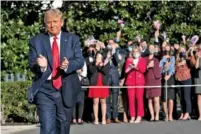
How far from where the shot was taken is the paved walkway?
12.7 meters

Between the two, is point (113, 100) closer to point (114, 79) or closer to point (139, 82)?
point (114, 79)

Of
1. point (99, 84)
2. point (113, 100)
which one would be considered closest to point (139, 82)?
point (113, 100)

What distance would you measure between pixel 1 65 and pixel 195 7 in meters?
5.86

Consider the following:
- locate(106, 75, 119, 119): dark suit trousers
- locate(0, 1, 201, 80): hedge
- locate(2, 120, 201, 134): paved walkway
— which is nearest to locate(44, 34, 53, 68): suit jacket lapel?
locate(2, 120, 201, 134): paved walkway

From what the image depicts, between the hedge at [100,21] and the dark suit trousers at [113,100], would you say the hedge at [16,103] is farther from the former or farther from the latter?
the hedge at [100,21]

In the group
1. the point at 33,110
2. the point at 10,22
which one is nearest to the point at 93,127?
the point at 33,110

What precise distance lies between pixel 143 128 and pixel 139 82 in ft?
5.19

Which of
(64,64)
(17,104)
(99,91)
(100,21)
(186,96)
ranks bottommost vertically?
(17,104)

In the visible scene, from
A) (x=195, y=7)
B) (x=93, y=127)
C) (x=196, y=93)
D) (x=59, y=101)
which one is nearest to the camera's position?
(x=59, y=101)

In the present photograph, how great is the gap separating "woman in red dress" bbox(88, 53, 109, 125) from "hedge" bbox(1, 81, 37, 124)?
142cm

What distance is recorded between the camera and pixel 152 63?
1448 cm

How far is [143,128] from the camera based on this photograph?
13.3 meters

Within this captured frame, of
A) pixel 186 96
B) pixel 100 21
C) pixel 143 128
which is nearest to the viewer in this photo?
pixel 143 128

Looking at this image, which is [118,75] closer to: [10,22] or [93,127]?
[93,127]
